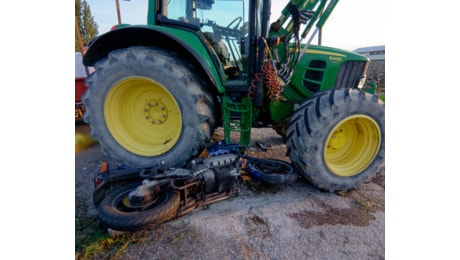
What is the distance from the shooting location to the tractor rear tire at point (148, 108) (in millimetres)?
2223

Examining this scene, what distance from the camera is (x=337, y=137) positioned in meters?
2.48

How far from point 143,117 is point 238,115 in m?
1.11

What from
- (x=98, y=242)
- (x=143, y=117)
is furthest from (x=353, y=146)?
(x=98, y=242)

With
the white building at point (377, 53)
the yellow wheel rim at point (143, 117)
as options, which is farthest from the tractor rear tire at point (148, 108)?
the white building at point (377, 53)

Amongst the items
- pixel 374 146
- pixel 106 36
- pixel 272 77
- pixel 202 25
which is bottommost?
pixel 374 146

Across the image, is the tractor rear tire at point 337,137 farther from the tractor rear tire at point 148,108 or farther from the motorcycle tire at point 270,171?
the tractor rear tire at point 148,108

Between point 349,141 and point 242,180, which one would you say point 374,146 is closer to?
point 349,141

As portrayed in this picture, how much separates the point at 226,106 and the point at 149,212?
1314 millimetres

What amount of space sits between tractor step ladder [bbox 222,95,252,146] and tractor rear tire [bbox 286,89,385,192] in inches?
19.7

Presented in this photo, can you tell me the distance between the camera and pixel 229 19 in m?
2.69

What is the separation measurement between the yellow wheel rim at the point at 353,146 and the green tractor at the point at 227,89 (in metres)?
0.01

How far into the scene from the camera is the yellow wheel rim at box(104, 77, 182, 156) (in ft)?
8.22

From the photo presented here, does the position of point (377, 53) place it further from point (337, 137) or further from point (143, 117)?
point (143, 117)

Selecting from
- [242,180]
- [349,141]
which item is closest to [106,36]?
[242,180]
